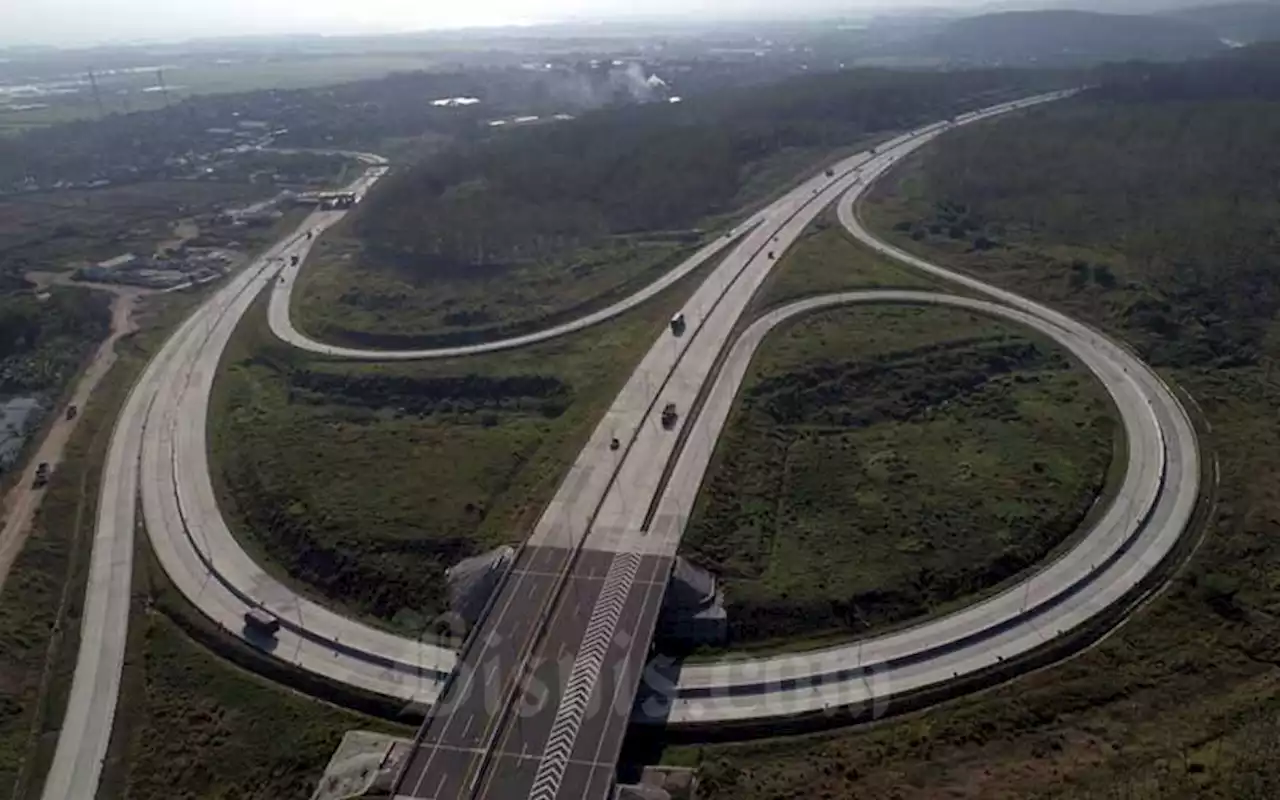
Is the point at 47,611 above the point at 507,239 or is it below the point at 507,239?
below

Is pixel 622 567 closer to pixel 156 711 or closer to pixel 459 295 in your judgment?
pixel 156 711

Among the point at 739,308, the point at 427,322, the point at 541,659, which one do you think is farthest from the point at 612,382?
the point at 541,659

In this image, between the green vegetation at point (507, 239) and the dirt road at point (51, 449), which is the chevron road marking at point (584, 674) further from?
the green vegetation at point (507, 239)

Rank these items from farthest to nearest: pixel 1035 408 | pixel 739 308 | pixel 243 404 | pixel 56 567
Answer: pixel 739 308
pixel 243 404
pixel 1035 408
pixel 56 567

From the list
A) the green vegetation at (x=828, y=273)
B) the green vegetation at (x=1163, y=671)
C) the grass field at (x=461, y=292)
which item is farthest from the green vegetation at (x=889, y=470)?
the grass field at (x=461, y=292)

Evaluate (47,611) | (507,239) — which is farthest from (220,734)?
(507,239)

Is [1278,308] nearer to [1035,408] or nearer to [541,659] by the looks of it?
[1035,408]

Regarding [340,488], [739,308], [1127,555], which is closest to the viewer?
[1127,555]
